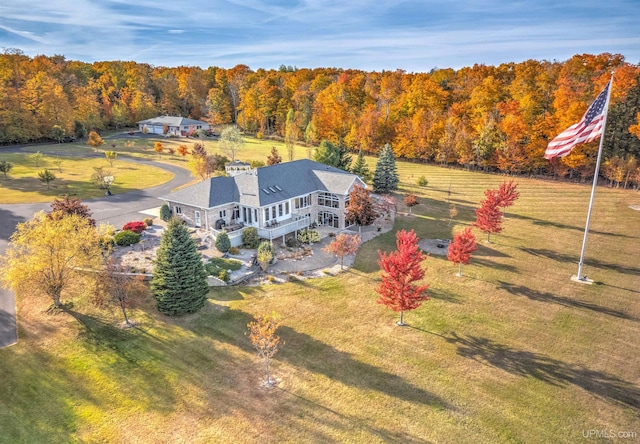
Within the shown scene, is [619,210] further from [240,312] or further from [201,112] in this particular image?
[201,112]

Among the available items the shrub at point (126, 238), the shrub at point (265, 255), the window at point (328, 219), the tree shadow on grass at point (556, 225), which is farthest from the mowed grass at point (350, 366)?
the window at point (328, 219)

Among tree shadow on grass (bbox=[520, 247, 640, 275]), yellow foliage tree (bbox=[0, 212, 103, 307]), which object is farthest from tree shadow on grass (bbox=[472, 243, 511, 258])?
yellow foliage tree (bbox=[0, 212, 103, 307])

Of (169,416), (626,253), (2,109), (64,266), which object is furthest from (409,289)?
(2,109)

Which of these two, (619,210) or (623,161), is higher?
(623,161)

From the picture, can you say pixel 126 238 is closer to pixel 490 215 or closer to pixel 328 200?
pixel 328 200

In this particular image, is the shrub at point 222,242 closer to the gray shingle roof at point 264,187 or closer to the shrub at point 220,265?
the shrub at point 220,265

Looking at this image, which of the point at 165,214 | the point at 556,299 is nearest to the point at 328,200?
the point at 165,214

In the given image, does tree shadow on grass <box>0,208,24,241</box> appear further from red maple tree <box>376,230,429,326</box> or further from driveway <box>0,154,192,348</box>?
red maple tree <box>376,230,429,326</box>
